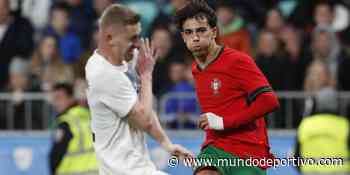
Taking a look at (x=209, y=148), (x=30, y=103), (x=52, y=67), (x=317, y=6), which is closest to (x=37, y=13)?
(x=52, y=67)

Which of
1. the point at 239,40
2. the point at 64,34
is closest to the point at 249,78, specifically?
the point at 239,40

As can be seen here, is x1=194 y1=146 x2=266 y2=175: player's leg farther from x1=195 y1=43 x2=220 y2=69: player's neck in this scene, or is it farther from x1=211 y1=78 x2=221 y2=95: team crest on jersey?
x1=195 y1=43 x2=220 y2=69: player's neck

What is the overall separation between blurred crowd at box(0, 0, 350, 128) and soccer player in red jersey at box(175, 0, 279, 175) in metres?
4.85

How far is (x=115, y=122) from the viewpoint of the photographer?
8.16 m

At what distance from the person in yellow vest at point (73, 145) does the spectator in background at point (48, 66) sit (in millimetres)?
2380

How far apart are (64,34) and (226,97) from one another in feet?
25.7

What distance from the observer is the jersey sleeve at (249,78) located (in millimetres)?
8609

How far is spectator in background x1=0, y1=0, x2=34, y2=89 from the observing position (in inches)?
634

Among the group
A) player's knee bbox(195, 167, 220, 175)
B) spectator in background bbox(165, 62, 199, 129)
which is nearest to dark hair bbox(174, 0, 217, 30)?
player's knee bbox(195, 167, 220, 175)

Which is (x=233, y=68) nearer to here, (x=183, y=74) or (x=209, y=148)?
(x=209, y=148)

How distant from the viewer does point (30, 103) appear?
14516 millimetres

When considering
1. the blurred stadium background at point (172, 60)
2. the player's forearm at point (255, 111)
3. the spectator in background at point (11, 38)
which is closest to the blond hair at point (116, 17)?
the player's forearm at point (255, 111)

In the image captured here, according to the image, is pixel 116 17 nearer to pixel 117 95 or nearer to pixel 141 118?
pixel 117 95

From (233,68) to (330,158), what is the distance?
318 centimetres
